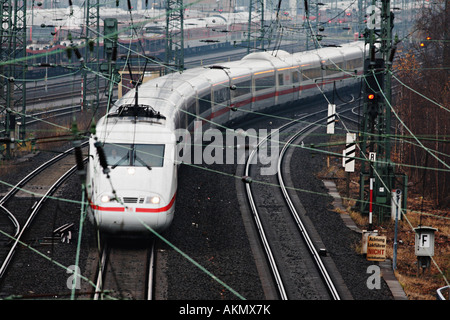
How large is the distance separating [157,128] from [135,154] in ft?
3.77

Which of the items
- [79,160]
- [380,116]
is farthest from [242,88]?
[79,160]

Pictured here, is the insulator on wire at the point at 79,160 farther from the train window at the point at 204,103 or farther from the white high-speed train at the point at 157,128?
the train window at the point at 204,103

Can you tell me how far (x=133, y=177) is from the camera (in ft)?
59.8

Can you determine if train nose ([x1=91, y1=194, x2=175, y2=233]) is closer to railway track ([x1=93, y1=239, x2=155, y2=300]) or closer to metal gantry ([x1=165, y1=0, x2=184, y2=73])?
railway track ([x1=93, y1=239, x2=155, y2=300])

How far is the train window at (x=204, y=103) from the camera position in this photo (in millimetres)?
28125

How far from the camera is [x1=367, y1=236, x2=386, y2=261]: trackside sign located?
61.2 ft

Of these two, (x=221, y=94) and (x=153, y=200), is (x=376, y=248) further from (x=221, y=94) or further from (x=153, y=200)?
(x=221, y=94)

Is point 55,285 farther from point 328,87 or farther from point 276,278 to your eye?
point 328,87

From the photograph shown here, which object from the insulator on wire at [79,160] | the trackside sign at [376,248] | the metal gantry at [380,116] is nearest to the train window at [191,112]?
the metal gantry at [380,116]

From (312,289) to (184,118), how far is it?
31.4 ft

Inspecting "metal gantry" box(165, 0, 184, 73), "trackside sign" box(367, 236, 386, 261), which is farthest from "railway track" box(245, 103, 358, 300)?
"metal gantry" box(165, 0, 184, 73)

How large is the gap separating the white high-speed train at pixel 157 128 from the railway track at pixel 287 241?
9.40 ft

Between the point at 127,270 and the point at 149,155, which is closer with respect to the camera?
the point at 127,270

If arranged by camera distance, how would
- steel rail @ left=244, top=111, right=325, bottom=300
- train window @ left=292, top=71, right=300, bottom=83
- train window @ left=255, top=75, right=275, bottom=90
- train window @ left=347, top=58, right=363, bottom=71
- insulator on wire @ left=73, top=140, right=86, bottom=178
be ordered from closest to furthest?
1. insulator on wire @ left=73, top=140, right=86, bottom=178
2. steel rail @ left=244, top=111, right=325, bottom=300
3. train window @ left=255, top=75, right=275, bottom=90
4. train window @ left=292, top=71, right=300, bottom=83
5. train window @ left=347, top=58, right=363, bottom=71
